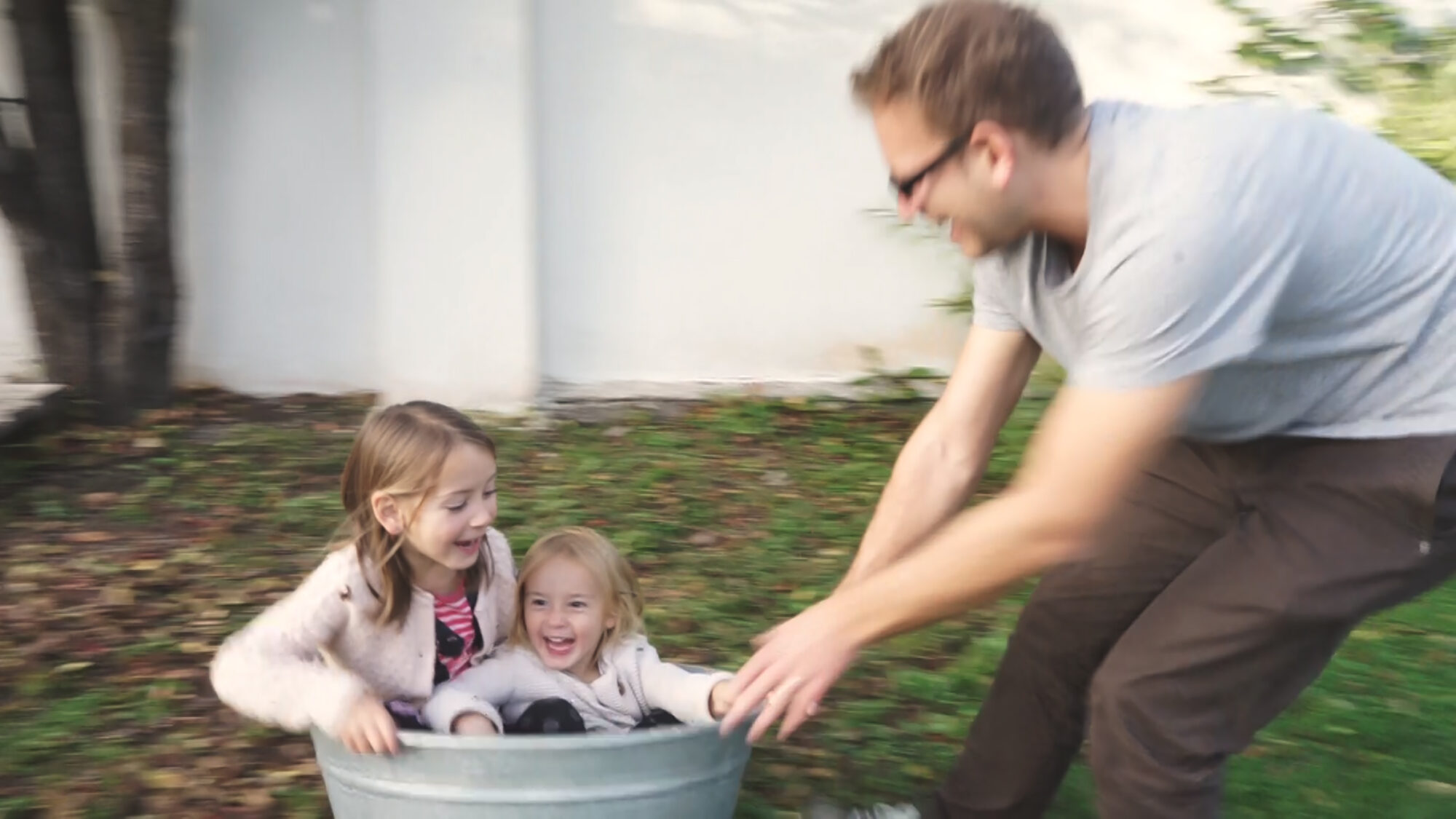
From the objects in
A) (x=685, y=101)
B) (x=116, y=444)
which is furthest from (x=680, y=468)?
(x=116, y=444)

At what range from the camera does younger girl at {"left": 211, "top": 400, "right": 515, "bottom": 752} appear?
101 inches

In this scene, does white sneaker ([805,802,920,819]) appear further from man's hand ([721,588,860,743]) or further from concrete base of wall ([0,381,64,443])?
concrete base of wall ([0,381,64,443])

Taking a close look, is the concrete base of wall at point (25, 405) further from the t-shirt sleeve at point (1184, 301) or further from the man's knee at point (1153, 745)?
the t-shirt sleeve at point (1184, 301)

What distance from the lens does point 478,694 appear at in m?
2.80

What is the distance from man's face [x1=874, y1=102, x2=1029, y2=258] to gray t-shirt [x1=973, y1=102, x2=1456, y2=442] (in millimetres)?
119

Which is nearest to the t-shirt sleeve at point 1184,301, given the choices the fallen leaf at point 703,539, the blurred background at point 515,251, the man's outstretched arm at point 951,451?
the man's outstretched arm at point 951,451

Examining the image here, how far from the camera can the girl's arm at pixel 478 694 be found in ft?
8.84

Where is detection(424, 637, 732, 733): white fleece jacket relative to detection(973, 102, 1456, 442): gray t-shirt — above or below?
below

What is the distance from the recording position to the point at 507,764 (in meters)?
2.27

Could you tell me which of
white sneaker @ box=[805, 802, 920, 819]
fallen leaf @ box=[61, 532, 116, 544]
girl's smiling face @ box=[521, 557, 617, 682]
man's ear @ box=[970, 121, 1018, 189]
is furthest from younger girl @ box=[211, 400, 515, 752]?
fallen leaf @ box=[61, 532, 116, 544]

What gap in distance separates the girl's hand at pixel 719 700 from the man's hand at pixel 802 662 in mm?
279

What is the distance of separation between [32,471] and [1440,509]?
4450 millimetres

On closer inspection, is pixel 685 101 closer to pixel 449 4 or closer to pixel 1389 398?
pixel 449 4

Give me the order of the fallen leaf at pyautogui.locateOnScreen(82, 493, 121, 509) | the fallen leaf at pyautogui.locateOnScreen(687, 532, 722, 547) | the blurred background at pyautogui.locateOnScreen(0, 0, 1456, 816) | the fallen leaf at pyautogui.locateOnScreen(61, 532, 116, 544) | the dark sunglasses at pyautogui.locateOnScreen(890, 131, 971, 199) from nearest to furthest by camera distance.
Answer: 1. the dark sunglasses at pyautogui.locateOnScreen(890, 131, 971, 199)
2. the fallen leaf at pyautogui.locateOnScreen(61, 532, 116, 544)
3. the fallen leaf at pyautogui.locateOnScreen(687, 532, 722, 547)
4. the fallen leaf at pyautogui.locateOnScreen(82, 493, 121, 509)
5. the blurred background at pyautogui.locateOnScreen(0, 0, 1456, 816)
